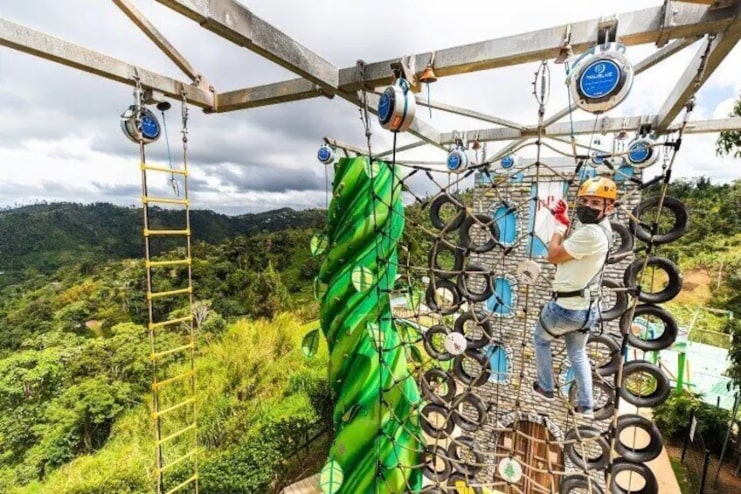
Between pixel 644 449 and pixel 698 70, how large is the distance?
8.50ft

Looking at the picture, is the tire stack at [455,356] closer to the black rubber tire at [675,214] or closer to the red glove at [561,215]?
the red glove at [561,215]

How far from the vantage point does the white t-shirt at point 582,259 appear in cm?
205

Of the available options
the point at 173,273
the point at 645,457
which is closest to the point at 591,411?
the point at 645,457

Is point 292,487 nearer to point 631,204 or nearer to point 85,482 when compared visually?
point 85,482

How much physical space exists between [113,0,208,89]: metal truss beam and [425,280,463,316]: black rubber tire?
2874mm

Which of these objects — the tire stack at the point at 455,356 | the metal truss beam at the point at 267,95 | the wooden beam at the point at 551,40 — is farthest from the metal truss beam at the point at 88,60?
the tire stack at the point at 455,356

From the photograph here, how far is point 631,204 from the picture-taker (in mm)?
4355

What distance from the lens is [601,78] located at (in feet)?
5.06

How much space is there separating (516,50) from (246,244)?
37039 millimetres

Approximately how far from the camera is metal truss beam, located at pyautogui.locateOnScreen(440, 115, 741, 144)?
11.4 ft

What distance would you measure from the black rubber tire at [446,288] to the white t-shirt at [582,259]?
3.54 ft

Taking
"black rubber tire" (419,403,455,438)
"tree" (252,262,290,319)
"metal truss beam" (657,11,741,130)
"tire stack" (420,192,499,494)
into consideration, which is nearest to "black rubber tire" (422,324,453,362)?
"tire stack" (420,192,499,494)

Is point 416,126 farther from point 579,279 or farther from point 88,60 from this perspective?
point 88,60

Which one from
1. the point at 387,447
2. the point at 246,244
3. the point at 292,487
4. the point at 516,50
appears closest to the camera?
the point at 516,50
